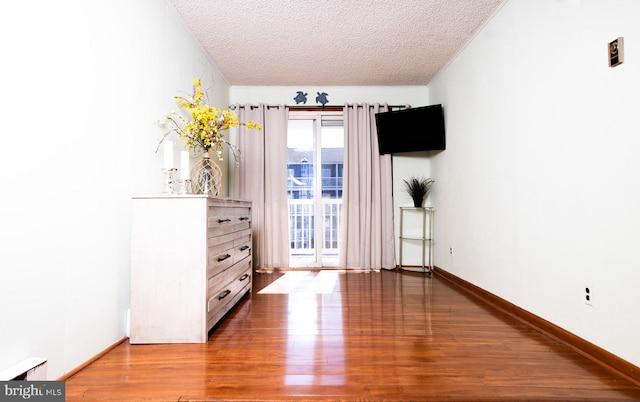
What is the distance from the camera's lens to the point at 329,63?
366 centimetres

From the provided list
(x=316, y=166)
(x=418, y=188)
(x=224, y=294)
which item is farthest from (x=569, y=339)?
(x=316, y=166)

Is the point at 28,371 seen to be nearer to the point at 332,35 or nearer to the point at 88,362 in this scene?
the point at 88,362

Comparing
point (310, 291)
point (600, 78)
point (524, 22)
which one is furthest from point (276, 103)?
point (600, 78)

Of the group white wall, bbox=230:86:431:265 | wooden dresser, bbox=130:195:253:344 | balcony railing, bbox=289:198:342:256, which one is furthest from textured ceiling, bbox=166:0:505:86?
balcony railing, bbox=289:198:342:256

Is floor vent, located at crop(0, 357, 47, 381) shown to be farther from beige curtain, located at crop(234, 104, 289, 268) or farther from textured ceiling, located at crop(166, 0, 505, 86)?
beige curtain, located at crop(234, 104, 289, 268)

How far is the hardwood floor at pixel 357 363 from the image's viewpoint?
1.38 m

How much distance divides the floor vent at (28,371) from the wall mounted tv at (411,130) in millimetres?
3705

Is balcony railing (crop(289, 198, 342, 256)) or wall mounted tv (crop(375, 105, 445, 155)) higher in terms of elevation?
wall mounted tv (crop(375, 105, 445, 155))

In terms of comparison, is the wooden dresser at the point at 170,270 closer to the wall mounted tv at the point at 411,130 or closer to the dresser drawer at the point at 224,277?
the dresser drawer at the point at 224,277

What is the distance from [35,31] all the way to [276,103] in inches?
123

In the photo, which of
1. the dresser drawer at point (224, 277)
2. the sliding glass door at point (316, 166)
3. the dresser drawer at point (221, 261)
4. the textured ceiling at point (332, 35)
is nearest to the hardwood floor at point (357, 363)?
the dresser drawer at point (224, 277)

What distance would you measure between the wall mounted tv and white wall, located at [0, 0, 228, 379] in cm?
276

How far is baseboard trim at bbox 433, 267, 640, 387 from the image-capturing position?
1.50 m

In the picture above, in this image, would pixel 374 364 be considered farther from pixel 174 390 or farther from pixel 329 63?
pixel 329 63
